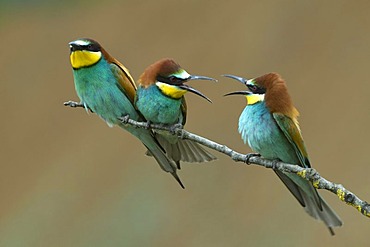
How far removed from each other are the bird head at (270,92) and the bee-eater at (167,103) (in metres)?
0.15

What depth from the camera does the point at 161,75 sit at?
1503 millimetres

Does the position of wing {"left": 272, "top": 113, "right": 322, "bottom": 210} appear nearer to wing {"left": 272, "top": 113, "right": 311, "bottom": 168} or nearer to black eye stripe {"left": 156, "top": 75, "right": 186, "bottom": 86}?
wing {"left": 272, "top": 113, "right": 311, "bottom": 168}

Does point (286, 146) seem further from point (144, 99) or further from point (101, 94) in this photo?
point (101, 94)

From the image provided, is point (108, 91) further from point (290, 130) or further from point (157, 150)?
point (290, 130)

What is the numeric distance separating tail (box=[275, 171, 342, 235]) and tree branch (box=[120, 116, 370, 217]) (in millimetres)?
97

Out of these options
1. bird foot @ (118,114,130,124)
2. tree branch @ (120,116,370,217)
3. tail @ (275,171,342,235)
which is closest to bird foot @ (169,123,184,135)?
tree branch @ (120,116,370,217)

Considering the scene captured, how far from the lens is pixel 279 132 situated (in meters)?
1.51

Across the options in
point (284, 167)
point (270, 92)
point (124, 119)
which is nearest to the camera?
point (284, 167)

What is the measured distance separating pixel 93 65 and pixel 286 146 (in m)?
0.47

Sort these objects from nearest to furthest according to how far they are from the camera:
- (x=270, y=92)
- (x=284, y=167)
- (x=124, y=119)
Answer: (x=284, y=167)
(x=270, y=92)
(x=124, y=119)

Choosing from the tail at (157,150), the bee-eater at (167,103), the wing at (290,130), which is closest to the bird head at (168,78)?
the bee-eater at (167,103)

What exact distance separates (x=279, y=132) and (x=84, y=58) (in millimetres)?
466

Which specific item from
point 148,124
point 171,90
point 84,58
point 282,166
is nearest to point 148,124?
point 148,124

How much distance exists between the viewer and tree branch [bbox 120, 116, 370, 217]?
1038 mm
